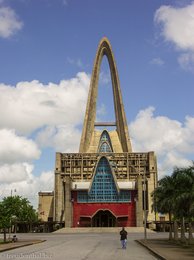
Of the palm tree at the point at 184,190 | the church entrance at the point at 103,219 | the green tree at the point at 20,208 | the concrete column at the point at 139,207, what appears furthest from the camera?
the church entrance at the point at 103,219

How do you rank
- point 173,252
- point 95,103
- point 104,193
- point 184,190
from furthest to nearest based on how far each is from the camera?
point 95,103 < point 104,193 < point 184,190 < point 173,252

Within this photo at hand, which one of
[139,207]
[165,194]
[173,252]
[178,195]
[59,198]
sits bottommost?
[173,252]

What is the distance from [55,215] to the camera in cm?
12556

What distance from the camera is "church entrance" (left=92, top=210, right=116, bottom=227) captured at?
117m

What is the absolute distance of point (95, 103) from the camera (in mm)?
161250

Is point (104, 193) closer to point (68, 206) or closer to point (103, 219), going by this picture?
point (103, 219)

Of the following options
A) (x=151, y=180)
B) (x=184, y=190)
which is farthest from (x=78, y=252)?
(x=151, y=180)

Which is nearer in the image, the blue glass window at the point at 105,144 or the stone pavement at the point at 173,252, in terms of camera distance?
the stone pavement at the point at 173,252

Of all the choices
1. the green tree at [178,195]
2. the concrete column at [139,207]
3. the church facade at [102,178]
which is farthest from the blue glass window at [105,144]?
the green tree at [178,195]

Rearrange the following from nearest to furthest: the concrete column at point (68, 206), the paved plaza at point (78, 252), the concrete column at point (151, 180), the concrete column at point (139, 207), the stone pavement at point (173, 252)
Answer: the paved plaza at point (78, 252)
the stone pavement at point (173, 252)
the concrete column at point (139, 207)
the concrete column at point (68, 206)
the concrete column at point (151, 180)

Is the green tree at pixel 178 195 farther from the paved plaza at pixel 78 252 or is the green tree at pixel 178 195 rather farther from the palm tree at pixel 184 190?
the paved plaza at pixel 78 252

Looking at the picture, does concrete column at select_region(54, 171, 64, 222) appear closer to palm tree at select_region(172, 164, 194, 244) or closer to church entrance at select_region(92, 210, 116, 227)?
church entrance at select_region(92, 210, 116, 227)

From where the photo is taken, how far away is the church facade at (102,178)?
373 feet

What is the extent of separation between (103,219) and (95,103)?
2198 inches
